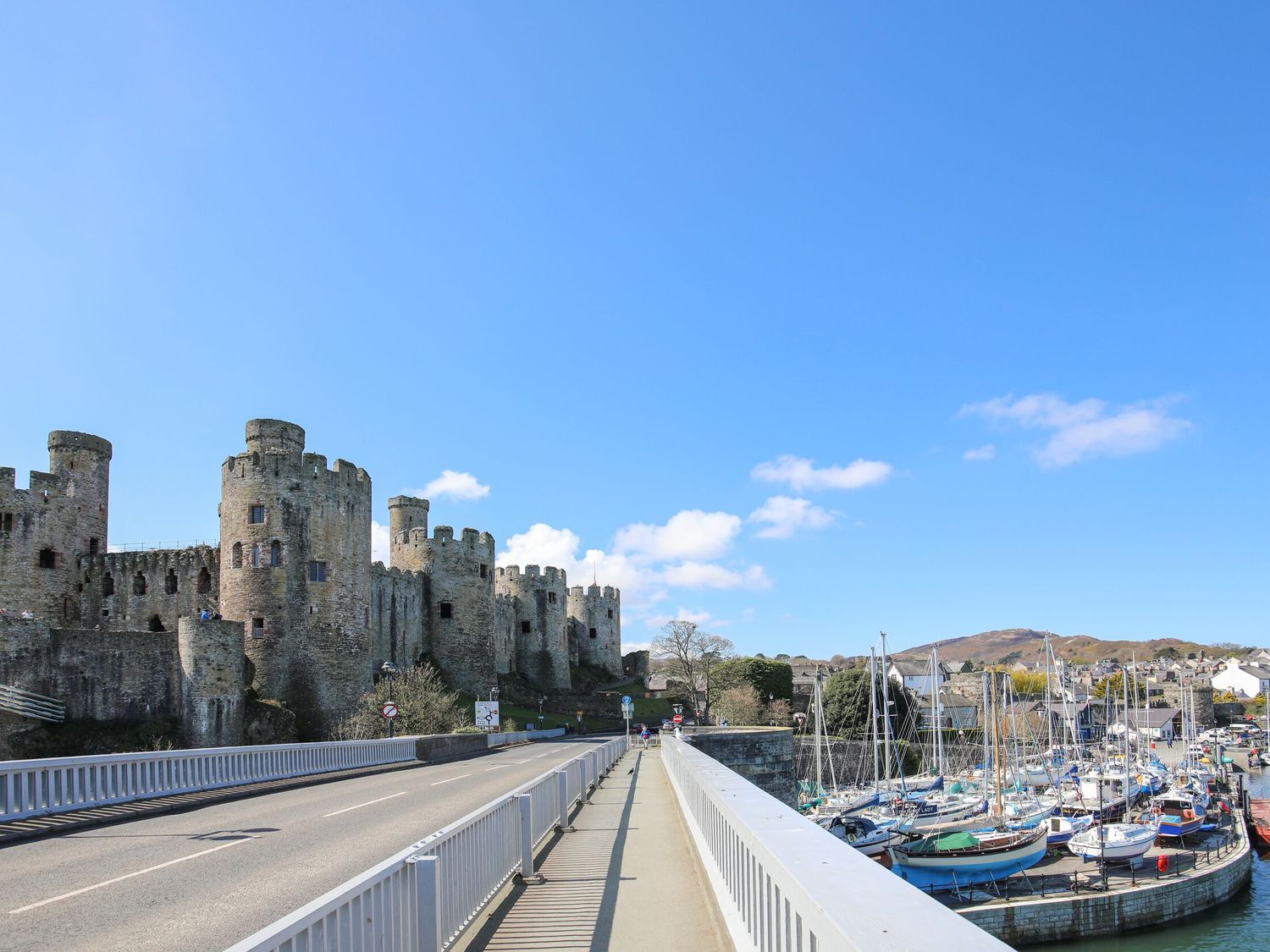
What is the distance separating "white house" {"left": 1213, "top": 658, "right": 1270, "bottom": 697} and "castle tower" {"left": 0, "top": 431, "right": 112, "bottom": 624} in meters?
152

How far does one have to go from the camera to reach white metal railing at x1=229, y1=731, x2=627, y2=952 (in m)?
4.21

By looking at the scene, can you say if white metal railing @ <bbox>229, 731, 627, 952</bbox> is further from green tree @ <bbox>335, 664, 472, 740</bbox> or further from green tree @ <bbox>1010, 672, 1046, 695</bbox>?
green tree @ <bbox>1010, 672, 1046, 695</bbox>

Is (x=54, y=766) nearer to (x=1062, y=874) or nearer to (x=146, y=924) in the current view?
(x=146, y=924)

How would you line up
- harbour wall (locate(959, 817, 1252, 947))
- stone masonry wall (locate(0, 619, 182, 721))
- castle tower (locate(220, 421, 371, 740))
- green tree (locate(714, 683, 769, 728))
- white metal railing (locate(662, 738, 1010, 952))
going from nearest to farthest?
white metal railing (locate(662, 738, 1010, 952)), harbour wall (locate(959, 817, 1252, 947)), stone masonry wall (locate(0, 619, 182, 721)), castle tower (locate(220, 421, 371, 740)), green tree (locate(714, 683, 769, 728))

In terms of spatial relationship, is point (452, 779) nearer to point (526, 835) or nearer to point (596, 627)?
point (526, 835)

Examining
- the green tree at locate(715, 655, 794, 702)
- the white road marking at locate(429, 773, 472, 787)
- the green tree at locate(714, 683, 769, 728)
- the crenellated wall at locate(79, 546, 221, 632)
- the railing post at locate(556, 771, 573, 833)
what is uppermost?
the crenellated wall at locate(79, 546, 221, 632)

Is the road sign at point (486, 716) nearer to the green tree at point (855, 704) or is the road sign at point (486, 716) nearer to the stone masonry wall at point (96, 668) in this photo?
the stone masonry wall at point (96, 668)

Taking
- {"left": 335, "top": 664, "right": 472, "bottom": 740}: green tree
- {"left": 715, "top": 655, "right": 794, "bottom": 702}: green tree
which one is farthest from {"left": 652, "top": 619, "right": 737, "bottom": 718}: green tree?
{"left": 335, "top": 664, "right": 472, "bottom": 740}: green tree

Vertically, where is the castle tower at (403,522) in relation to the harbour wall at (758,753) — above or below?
above

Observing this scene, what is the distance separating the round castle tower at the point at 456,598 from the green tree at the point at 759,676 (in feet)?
88.5

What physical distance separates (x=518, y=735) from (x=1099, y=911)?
82.4 ft

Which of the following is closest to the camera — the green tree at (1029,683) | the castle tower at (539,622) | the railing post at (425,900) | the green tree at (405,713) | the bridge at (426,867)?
the bridge at (426,867)

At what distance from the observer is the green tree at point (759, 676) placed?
8856 centimetres

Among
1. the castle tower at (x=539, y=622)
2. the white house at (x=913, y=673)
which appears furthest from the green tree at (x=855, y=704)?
the white house at (x=913, y=673)
